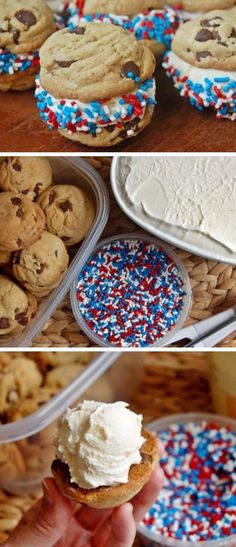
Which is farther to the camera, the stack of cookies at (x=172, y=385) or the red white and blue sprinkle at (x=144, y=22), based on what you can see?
the stack of cookies at (x=172, y=385)

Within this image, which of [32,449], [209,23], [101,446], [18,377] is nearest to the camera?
[101,446]

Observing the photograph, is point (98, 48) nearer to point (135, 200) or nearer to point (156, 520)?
point (135, 200)

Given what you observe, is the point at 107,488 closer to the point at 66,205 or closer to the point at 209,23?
the point at 66,205

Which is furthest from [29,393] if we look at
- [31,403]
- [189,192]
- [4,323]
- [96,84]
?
[96,84]

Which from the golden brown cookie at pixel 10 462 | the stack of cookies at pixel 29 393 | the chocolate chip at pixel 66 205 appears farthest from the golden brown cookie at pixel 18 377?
the chocolate chip at pixel 66 205

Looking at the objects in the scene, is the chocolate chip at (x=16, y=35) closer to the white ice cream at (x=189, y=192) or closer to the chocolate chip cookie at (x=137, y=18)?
the chocolate chip cookie at (x=137, y=18)

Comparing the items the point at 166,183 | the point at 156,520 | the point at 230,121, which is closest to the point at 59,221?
the point at 166,183
